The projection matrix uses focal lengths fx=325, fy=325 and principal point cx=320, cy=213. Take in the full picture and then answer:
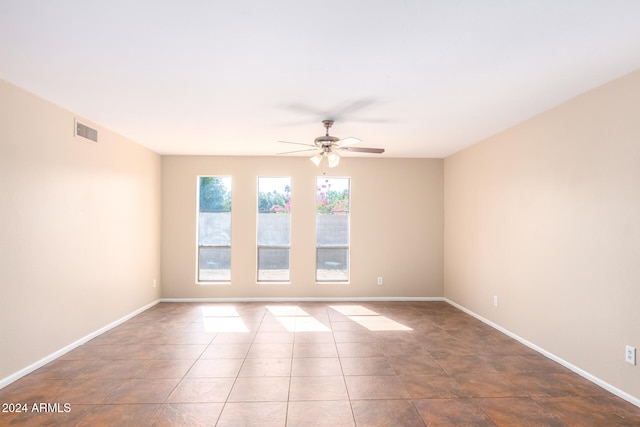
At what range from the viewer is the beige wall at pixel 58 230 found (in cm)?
280

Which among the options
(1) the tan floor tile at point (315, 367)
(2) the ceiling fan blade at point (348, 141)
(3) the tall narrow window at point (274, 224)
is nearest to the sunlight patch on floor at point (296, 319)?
(3) the tall narrow window at point (274, 224)

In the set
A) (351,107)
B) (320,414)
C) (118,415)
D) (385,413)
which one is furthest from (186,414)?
(351,107)

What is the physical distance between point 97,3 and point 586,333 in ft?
14.5

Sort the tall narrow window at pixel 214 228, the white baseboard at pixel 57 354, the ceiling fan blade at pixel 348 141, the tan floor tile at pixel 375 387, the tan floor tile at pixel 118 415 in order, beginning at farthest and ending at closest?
the tall narrow window at pixel 214 228 < the ceiling fan blade at pixel 348 141 < the white baseboard at pixel 57 354 < the tan floor tile at pixel 375 387 < the tan floor tile at pixel 118 415

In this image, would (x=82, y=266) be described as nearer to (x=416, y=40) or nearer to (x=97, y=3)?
(x=97, y=3)

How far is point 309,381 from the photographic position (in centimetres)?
286

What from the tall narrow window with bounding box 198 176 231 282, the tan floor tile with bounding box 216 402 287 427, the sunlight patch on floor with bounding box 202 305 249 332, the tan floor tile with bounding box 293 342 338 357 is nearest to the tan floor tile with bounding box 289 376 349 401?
→ the tan floor tile with bounding box 216 402 287 427

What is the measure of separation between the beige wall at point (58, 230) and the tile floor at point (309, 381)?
14.0 inches

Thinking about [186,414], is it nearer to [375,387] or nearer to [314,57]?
[375,387]

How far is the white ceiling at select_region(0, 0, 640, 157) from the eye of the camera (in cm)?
183

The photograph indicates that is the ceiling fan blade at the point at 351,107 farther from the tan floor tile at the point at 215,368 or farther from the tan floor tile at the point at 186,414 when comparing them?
the tan floor tile at the point at 186,414

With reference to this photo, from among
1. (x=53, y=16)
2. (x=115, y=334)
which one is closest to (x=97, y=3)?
(x=53, y=16)

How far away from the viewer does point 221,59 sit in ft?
7.75

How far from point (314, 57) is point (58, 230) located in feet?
10.2
